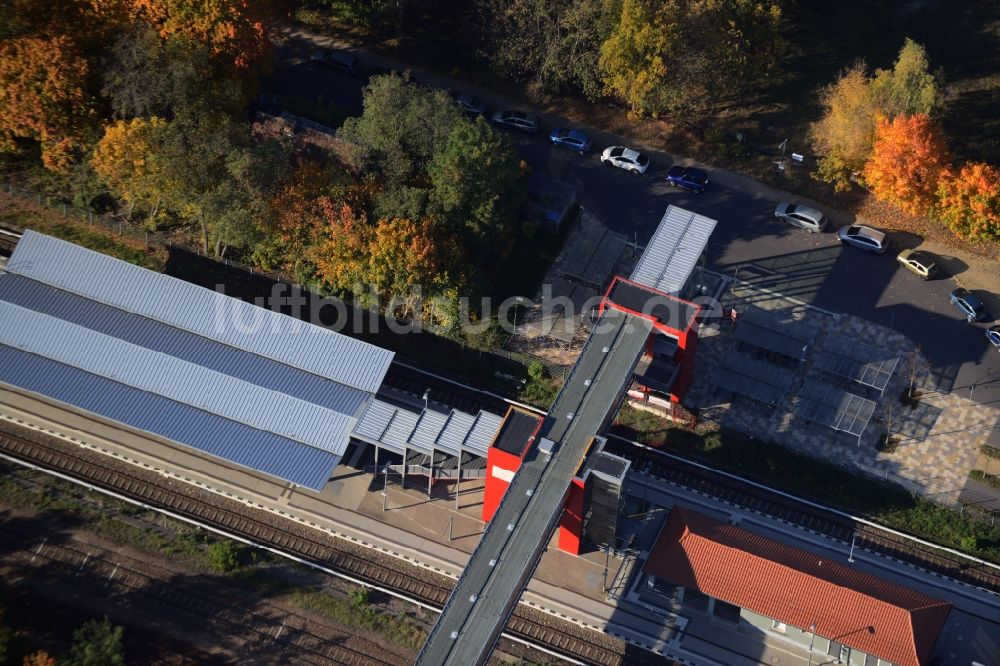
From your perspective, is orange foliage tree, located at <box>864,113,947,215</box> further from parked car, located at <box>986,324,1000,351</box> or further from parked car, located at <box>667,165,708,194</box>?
parked car, located at <box>667,165,708,194</box>

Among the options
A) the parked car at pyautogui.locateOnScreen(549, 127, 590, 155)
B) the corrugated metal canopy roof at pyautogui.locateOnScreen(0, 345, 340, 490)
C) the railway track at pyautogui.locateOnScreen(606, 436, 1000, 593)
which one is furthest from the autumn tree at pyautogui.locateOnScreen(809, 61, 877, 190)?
the corrugated metal canopy roof at pyautogui.locateOnScreen(0, 345, 340, 490)

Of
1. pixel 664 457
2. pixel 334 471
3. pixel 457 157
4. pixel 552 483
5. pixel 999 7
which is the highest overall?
pixel 999 7

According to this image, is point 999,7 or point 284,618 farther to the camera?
point 999,7

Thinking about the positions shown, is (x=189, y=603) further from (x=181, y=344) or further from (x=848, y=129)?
(x=848, y=129)

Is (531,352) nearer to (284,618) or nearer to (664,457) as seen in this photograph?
(664,457)

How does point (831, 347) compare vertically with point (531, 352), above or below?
above

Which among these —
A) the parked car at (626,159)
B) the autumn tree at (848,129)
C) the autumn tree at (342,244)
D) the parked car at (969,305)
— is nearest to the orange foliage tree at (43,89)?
the autumn tree at (342,244)

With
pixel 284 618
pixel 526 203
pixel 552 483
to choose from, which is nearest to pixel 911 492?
pixel 552 483

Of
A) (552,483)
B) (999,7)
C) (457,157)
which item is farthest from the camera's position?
(999,7)
